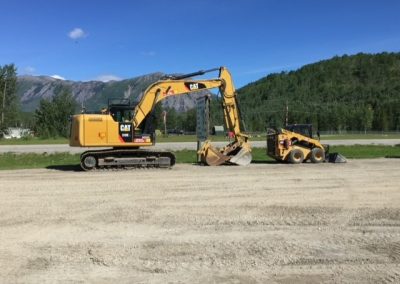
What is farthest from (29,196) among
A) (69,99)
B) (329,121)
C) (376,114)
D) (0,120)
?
(376,114)

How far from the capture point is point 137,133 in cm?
2075

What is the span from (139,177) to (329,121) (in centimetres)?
11854

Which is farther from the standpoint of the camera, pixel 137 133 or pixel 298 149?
pixel 298 149

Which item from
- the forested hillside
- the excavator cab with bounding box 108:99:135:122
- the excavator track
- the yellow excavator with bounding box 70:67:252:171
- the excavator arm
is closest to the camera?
the yellow excavator with bounding box 70:67:252:171

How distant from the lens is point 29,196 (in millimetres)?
12805

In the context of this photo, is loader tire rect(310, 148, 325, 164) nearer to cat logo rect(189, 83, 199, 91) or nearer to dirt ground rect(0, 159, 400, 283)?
cat logo rect(189, 83, 199, 91)

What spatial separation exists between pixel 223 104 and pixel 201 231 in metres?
14.3

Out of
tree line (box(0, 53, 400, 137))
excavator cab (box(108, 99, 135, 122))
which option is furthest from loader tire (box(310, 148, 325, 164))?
excavator cab (box(108, 99, 135, 122))

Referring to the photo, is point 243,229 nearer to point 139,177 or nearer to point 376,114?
point 139,177

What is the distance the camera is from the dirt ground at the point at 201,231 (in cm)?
665

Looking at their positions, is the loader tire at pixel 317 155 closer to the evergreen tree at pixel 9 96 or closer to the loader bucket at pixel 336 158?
the loader bucket at pixel 336 158

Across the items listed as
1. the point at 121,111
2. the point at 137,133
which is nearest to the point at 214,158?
the point at 137,133

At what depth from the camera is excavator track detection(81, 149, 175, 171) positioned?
66.8ft

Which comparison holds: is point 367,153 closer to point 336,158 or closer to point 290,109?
point 336,158
